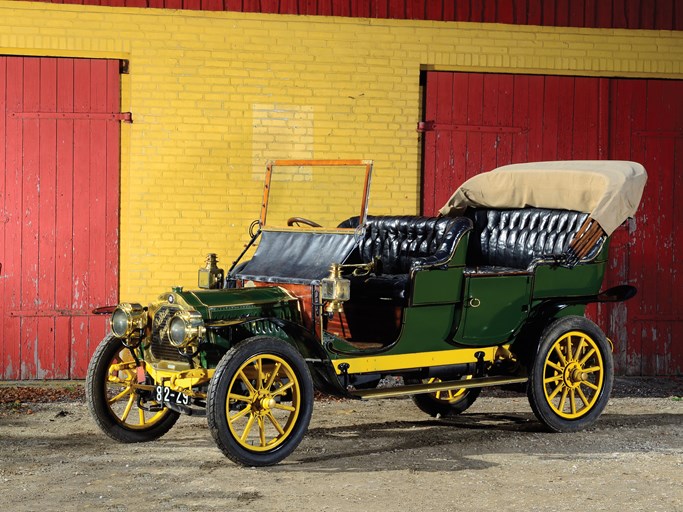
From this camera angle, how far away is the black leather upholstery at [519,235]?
8.80 metres

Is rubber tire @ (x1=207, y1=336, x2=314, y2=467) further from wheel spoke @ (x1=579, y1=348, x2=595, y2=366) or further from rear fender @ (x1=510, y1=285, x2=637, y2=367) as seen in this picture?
wheel spoke @ (x1=579, y1=348, x2=595, y2=366)

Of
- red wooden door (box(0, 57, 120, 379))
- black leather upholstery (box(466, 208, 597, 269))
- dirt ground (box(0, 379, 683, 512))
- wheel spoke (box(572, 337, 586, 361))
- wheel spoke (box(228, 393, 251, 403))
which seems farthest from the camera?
red wooden door (box(0, 57, 120, 379))

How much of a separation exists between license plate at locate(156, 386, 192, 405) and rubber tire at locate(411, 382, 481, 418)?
251cm

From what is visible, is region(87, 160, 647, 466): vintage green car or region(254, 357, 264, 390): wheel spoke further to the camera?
region(87, 160, 647, 466): vintage green car

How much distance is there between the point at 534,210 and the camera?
29.9 ft

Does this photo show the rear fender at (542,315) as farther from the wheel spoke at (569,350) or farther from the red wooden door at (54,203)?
the red wooden door at (54,203)

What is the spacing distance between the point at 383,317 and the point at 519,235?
165cm

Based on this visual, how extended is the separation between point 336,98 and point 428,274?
3.63 meters

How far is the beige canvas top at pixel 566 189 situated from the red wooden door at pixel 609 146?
2022mm

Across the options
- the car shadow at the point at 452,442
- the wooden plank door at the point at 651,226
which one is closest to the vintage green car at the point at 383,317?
the car shadow at the point at 452,442

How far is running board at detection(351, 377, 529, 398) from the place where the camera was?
24.8 feet

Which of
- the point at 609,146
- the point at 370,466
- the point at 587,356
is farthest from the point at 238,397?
the point at 609,146

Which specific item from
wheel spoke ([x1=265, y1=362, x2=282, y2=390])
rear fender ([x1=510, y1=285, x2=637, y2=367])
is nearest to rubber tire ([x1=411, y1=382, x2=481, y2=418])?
rear fender ([x1=510, y1=285, x2=637, y2=367])

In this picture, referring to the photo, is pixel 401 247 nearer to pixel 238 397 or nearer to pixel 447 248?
pixel 447 248
